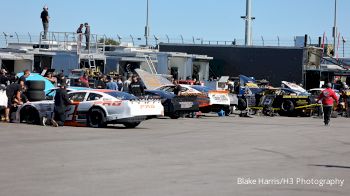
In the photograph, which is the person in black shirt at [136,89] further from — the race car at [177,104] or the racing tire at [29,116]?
the racing tire at [29,116]

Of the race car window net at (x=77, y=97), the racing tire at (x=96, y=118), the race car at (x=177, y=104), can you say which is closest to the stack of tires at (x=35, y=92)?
the race car window net at (x=77, y=97)

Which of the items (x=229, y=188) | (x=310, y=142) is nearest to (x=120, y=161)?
(x=229, y=188)

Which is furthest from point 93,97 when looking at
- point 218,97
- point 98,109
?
point 218,97

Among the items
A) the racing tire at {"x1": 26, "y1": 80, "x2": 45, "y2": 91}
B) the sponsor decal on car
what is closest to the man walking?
the racing tire at {"x1": 26, "y1": 80, "x2": 45, "y2": 91}

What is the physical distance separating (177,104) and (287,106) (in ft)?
29.0

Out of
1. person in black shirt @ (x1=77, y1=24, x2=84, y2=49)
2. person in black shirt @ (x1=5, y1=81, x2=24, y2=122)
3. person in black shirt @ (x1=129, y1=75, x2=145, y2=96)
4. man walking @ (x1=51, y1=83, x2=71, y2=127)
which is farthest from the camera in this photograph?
person in black shirt @ (x1=77, y1=24, x2=84, y2=49)

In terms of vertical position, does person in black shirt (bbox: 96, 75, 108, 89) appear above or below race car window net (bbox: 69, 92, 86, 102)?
above

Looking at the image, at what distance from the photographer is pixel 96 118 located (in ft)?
69.6

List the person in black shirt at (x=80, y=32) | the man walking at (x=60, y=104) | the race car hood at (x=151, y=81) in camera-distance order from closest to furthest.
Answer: the man walking at (x=60, y=104) < the race car hood at (x=151, y=81) < the person in black shirt at (x=80, y=32)

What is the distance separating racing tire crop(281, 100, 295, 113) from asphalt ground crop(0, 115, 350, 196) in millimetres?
12090

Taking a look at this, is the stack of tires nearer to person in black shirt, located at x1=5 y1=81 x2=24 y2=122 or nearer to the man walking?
person in black shirt, located at x1=5 y1=81 x2=24 y2=122

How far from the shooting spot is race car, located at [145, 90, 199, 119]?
2657 cm

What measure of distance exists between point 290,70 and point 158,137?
27.2m

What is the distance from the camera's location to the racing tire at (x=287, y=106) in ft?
110
